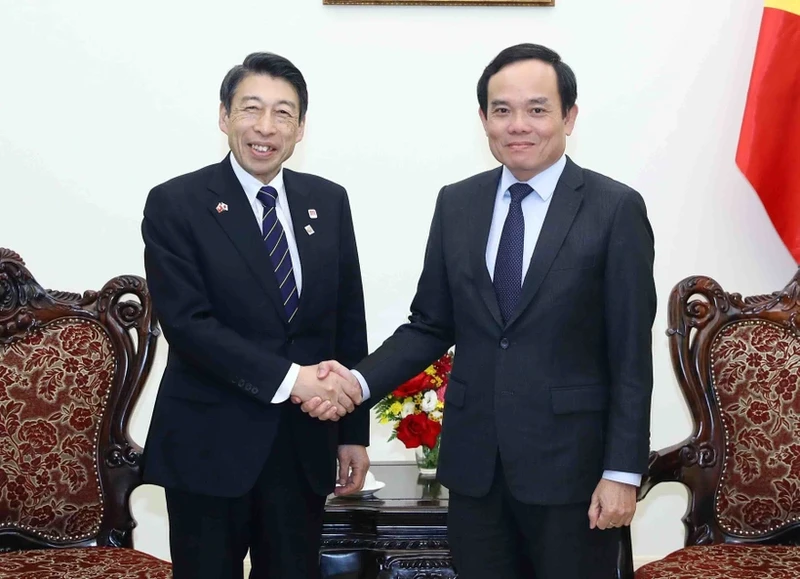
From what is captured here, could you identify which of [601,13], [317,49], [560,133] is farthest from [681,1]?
[560,133]

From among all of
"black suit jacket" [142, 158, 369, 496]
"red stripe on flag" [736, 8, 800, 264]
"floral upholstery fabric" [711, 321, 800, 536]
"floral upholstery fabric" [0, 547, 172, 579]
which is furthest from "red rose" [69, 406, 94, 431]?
"red stripe on flag" [736, 8, 800, 264]

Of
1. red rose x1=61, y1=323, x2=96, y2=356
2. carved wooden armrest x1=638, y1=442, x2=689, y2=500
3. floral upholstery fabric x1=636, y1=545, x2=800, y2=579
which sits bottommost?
floral upholstery fabric x1=636, y1=545, x2=800, y2=579

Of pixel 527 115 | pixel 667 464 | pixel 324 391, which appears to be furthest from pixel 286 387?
pixel 667 464

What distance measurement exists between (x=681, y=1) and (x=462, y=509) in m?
2.34

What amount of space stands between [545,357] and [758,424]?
106 cm

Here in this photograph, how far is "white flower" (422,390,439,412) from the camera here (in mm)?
2913

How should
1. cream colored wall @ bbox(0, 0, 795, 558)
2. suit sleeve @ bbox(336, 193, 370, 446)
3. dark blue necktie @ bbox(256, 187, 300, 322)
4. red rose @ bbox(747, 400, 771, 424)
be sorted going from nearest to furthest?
dark blue necktie @ bbox(256, 187, 300, 322)
suit sleeve @ bbox(336, 193, 370, 446)
red rose @ bbox(747, 400, 771, 424)
cream colored wall @ bbox(0, 0, 795, 558)

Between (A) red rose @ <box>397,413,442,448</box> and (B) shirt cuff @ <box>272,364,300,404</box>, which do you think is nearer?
(B) shirt cuff @ <box>272,364,300,404</box>

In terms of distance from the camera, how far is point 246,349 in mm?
2113

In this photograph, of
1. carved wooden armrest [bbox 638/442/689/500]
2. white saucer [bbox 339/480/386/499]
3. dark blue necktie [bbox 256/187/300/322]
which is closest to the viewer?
dark blue necktie [bbox 256/187/300/322]

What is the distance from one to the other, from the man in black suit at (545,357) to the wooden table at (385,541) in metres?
0.66

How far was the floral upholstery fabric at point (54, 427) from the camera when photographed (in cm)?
265

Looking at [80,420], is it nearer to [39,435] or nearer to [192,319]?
[39,435]

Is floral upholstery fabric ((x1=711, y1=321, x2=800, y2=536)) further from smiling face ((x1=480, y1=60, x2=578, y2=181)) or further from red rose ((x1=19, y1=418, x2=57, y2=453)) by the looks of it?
red rose ((x1=19, y1=418, x2=57, y2=453))
